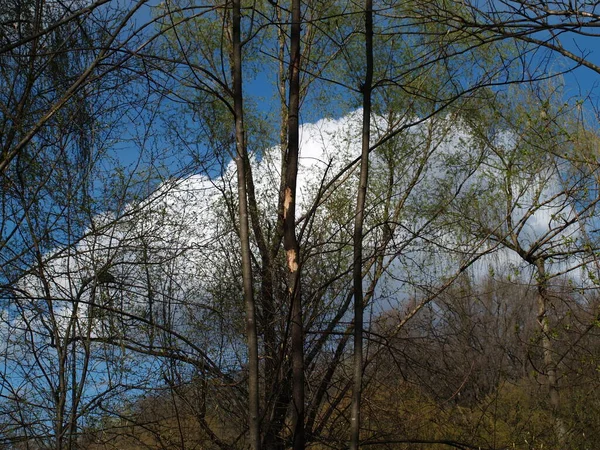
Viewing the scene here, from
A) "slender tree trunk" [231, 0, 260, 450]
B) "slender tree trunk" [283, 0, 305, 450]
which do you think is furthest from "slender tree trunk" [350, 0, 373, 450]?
"slender tree trunk" [231, 0, 260, 450]

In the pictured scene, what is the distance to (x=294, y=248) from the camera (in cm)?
300

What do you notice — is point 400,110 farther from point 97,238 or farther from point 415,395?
point 97,238

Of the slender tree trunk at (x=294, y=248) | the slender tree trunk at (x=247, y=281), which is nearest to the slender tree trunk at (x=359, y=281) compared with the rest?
the slender tree trunk at (x=294, y=248)

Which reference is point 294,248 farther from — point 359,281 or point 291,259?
point 359,281

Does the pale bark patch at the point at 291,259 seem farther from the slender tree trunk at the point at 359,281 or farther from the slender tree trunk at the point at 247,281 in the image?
the slender tree trunk at the point at 247,281

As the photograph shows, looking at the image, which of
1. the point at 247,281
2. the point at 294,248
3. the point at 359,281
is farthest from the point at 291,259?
the point at 247,281

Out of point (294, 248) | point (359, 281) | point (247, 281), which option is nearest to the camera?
point (247, 281)

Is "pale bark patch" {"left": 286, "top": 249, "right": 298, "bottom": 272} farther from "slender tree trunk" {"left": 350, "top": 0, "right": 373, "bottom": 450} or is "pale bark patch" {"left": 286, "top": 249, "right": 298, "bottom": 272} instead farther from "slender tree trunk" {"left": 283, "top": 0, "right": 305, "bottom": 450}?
"slender tree trunk" {"left": 350, "top": 0, "right": 373, "bottom": 450}

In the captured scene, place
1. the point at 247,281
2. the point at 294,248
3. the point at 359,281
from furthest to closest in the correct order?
the point at 294,248
the point at 359,281
the point at 247,281

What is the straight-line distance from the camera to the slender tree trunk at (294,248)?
2719 millimetres

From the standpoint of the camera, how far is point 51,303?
4.50 metres

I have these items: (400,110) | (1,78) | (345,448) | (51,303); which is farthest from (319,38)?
(345,448)

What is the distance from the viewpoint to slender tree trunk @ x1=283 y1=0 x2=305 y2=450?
2719 mm

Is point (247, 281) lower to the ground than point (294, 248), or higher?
lower
